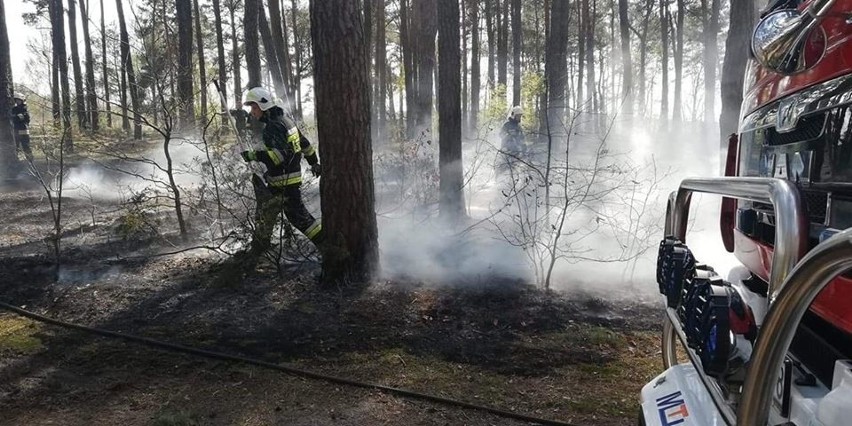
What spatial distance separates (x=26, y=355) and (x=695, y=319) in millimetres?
4253

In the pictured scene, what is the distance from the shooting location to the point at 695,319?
150 cm

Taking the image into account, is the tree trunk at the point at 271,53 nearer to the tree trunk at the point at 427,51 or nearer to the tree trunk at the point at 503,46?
the tree trunk at the point at 427,51

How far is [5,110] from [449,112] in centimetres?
1206

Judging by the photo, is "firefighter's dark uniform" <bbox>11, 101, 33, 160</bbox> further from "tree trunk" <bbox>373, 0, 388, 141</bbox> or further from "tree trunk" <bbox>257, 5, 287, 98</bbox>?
"tree trunk" <bbox>373, 0, 388, 141</bbox>

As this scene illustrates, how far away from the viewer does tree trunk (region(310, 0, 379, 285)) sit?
5.02m

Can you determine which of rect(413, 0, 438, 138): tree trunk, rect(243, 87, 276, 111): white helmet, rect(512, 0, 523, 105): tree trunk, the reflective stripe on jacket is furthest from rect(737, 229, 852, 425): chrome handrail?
rect(512, 0, 523, 105): tree trunk

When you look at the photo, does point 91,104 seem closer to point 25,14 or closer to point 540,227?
point 540,227

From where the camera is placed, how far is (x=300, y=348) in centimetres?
407

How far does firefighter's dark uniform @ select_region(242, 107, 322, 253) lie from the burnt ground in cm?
53

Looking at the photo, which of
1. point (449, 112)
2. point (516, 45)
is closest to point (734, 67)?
point (449, 112)

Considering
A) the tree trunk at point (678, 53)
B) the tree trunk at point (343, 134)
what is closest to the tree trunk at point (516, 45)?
the tree trunk at point (678, 53)

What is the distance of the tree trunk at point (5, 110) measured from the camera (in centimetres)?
1354

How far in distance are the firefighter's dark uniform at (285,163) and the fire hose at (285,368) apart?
5.47 ft

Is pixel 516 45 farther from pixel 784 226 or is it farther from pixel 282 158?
pixel 784 226
